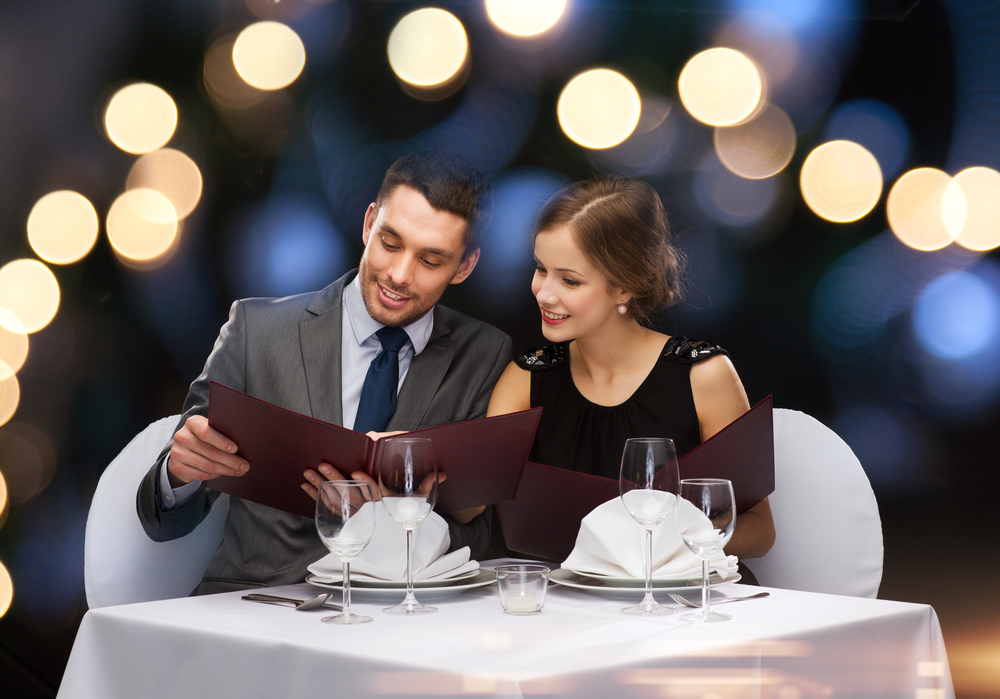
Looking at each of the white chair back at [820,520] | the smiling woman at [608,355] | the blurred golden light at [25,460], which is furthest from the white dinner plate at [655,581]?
the blurred golden light at [25,460]

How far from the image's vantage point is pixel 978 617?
93.9 inches

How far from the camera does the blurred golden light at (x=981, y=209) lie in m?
2.40

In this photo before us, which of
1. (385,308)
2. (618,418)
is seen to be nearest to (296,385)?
(385,308)

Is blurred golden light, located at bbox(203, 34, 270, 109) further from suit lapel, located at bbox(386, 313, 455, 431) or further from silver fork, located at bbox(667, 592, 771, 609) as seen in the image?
silver fork, located at bbox(667, 592, 771, 609)

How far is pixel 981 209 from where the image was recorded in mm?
2426

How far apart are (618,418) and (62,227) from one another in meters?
1.68

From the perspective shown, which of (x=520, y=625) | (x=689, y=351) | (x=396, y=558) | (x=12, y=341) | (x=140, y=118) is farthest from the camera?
(x=140, y=118)

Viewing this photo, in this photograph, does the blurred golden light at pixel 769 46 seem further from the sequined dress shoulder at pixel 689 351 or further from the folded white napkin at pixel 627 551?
the folded white napkin at pixel 627 551

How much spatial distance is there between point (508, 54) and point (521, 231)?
55 cm

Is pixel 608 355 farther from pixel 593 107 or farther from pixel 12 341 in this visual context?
pixel 12 341

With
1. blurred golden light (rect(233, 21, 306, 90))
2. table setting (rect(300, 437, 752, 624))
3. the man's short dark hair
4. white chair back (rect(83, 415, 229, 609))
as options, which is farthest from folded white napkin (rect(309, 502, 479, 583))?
blurred golden light (rect(233, 21, 306, 90))


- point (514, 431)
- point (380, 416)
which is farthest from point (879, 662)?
point (380, 416)

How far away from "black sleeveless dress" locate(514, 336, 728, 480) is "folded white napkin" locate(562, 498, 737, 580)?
64cm

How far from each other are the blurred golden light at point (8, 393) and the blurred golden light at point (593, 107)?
5.74 feet
